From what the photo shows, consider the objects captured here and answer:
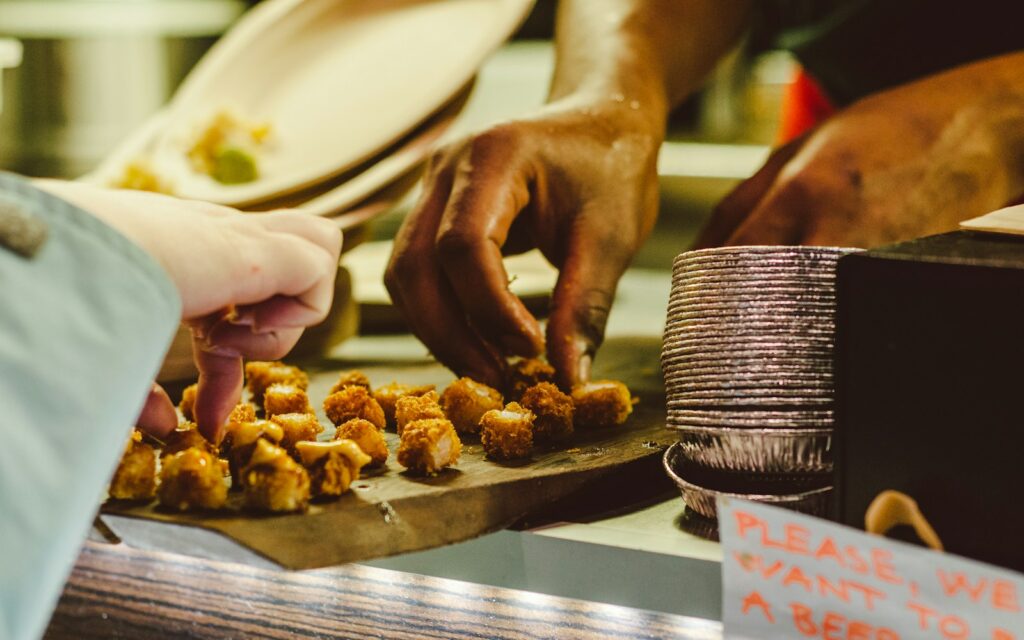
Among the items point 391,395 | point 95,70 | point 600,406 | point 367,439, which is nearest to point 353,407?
point 391,395

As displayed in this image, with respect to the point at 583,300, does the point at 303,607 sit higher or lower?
lower

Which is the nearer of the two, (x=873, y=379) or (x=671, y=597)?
(x=873, y=379)

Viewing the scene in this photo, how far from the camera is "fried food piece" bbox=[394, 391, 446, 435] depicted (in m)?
1.28

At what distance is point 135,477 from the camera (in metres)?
1.02

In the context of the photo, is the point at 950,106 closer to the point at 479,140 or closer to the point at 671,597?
the point at 479,140

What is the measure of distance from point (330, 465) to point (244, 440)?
0.12 m

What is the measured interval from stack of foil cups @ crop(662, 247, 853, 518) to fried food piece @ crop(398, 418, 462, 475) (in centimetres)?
25

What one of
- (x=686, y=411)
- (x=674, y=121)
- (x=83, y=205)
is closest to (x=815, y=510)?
(x=686, y=411)

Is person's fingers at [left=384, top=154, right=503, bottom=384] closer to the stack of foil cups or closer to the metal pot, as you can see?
the stack of foil cups

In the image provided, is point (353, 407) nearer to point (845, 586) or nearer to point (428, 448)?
point (428, 448)

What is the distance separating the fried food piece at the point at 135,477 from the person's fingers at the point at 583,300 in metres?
0.58

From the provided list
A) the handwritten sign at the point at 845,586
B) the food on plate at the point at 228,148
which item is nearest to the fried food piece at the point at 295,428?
the handwritten sign at the point at 845,586

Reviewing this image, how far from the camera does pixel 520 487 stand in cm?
109

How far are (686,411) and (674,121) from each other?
15.7 ft
